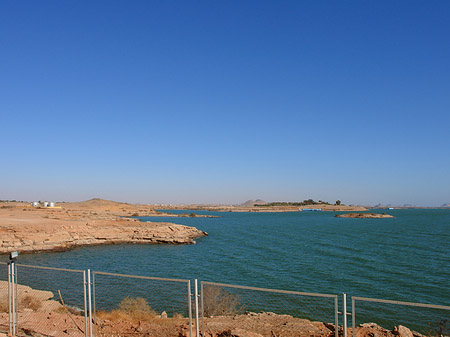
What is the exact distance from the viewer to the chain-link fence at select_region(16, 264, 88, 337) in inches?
361

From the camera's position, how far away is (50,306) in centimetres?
1391

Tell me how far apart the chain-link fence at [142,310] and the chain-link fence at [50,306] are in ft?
2.32

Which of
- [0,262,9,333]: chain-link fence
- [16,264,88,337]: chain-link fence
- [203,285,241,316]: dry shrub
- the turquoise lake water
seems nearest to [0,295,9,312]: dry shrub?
[0,262,9,333]: chain-link fence

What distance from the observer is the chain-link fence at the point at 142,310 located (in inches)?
365

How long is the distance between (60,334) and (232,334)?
15.4ft

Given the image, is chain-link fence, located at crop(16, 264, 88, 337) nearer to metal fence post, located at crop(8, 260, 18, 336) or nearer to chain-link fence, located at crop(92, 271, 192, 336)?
metal fence post, located at crop(8, 260, 18, 336)

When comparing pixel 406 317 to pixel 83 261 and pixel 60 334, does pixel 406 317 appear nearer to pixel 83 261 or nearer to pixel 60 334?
pixel 60 334

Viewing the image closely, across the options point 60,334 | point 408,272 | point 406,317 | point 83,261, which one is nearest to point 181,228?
point 83,261

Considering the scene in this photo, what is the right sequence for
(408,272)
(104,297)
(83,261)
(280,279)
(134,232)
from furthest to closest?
(134,232), (83,261), (408,272), (280,279), (104,297)

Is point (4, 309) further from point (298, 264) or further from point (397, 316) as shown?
point (298, 264)

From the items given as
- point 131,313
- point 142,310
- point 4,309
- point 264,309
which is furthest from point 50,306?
point 264,309

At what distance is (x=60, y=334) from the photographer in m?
8.93

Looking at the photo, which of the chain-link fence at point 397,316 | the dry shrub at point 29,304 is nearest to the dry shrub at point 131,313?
the dry shrub at point 29,304

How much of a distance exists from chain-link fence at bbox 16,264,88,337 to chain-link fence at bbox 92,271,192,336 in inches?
27.9
